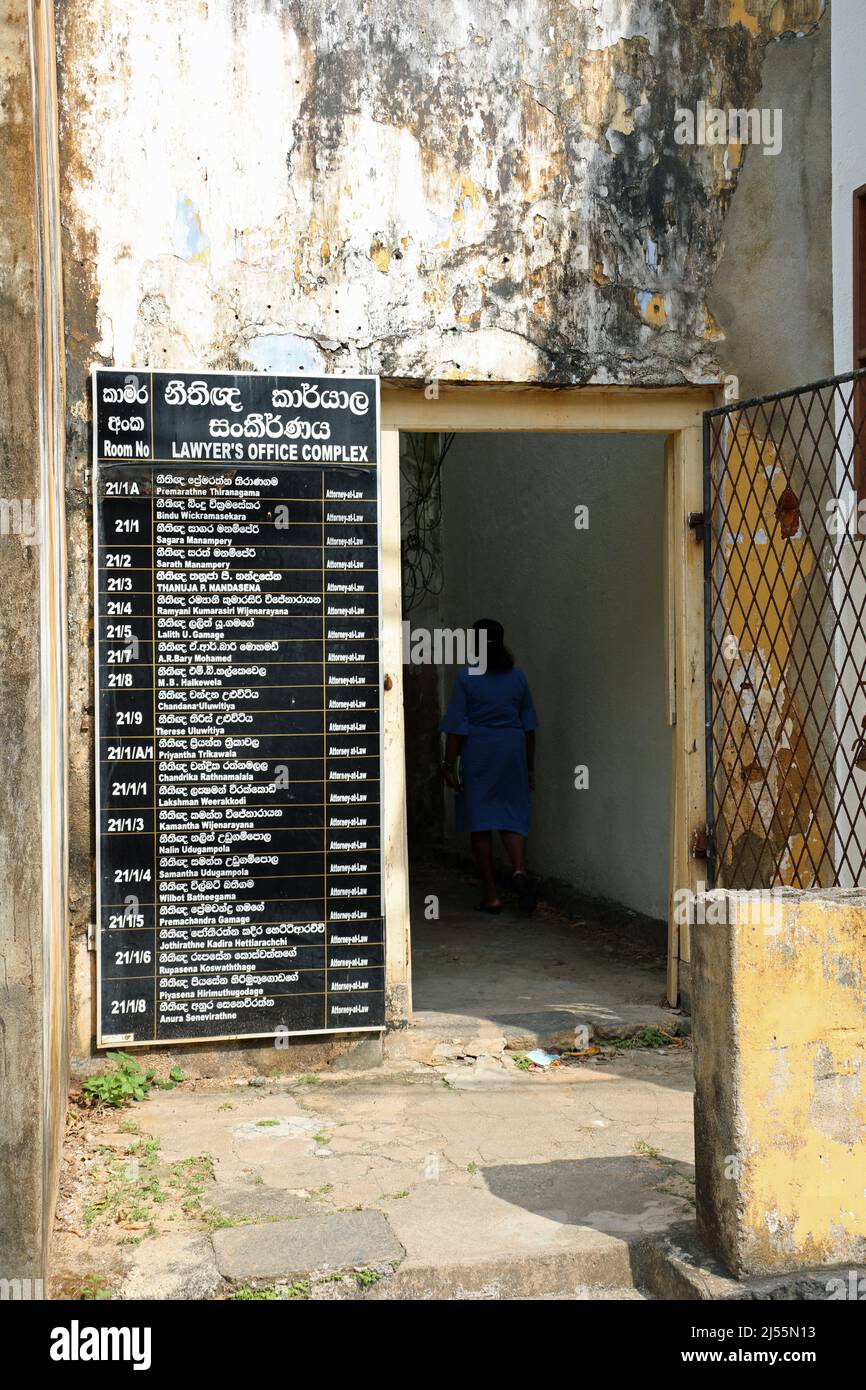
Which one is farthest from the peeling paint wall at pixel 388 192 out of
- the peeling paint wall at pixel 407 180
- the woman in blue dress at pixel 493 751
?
the woman in blue dress at pixel 493 751

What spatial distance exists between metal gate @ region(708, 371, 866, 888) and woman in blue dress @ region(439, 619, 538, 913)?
272 centimetres

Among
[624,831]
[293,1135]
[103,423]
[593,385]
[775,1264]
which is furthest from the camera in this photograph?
[624,831]

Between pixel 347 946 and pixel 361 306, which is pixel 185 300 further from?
pixel 347 946

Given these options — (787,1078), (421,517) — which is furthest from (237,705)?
(421,517)

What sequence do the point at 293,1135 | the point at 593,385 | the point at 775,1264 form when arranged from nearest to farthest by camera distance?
the point at 775,1264 → the point at 293,1135 → the point at 593,385

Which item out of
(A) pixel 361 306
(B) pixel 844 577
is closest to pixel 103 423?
(A) pixel 361 306

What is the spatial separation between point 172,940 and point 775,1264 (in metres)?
2.68

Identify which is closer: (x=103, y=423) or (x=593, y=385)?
(x=103, y=423)

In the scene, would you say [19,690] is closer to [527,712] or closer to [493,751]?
[493,751]

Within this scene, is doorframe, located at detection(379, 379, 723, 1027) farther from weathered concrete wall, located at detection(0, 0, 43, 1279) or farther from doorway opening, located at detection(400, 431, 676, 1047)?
weathered concrete wall, located at detection(0, 0, 43, 1279)

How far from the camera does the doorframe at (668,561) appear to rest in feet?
18.6

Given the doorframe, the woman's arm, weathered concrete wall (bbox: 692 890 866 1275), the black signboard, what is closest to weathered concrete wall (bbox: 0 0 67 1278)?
weathered concrete wall (bbox: 692 890 866 1275)

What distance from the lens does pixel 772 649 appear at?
5926 millimetres

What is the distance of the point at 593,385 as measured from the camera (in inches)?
227
